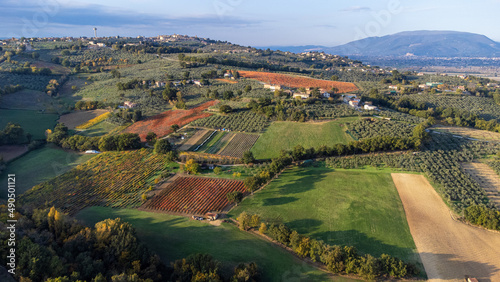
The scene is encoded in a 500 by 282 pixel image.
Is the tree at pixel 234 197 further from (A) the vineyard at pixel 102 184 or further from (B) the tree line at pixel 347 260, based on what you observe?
(A) the vineyard at pixel 102 184

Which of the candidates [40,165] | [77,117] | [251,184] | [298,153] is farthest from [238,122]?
[77,117]

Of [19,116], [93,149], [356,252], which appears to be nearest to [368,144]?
[356,252]

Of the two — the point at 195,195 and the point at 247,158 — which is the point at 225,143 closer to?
the point at 247,158

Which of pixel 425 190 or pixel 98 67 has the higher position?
pixel 98 67

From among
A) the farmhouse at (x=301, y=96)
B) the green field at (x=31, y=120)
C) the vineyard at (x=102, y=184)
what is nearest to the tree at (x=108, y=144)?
the vineyard at (x=102, y=184)

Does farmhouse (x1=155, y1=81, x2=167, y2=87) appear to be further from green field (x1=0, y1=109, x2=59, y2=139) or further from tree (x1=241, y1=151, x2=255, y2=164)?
tree (x1=241, y1=151, x2=255, y2=164)

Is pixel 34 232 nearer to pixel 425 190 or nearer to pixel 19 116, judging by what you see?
pixel 425 190

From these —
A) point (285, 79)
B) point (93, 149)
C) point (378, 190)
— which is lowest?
point (93, 149)
